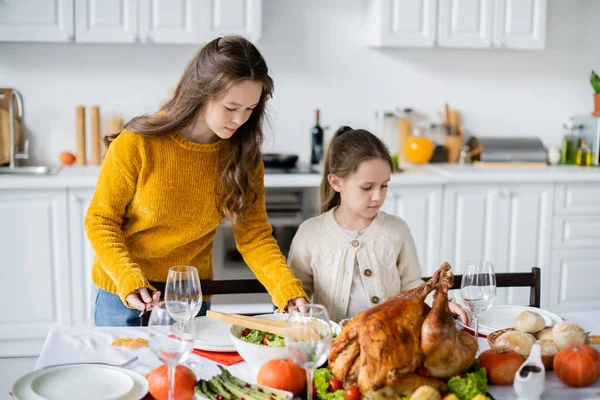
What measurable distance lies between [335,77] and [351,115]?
23cm

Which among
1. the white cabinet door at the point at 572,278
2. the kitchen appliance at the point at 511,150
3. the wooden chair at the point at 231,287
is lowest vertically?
the white cabinet door at the point at 572,278

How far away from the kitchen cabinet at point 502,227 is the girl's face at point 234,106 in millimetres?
2129

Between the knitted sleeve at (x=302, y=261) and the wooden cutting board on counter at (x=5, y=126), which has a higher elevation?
the wooden cutting board on counter at (x=5, y=126)

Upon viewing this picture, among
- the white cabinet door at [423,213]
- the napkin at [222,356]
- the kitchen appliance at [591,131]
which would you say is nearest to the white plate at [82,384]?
the napkin at [222,356]

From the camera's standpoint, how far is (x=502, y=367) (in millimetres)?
1474

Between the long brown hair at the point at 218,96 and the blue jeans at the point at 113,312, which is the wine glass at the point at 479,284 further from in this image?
the blue jeans at the point at 113,312

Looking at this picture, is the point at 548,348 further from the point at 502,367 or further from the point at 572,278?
the point at 572,278

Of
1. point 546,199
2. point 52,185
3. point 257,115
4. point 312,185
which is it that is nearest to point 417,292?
point 257,115

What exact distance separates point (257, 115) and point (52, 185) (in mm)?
1691

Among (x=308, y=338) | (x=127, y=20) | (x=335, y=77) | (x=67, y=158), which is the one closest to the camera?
(x=308, y=338)

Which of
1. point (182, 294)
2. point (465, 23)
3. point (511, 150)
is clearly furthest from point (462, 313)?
point (511, 150)

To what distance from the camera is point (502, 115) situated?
4.41 meters

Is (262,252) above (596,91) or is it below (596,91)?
below

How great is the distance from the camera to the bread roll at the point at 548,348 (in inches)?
61.3
